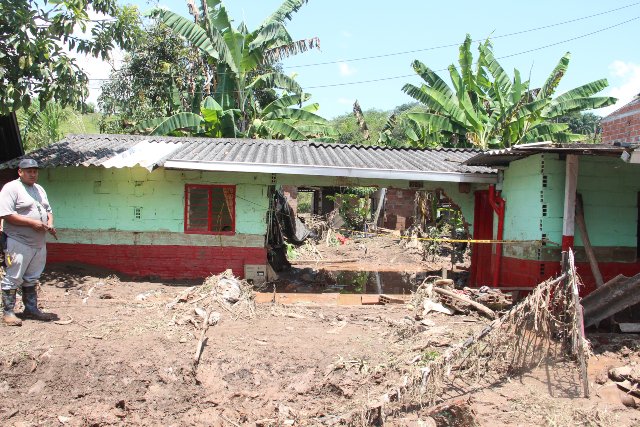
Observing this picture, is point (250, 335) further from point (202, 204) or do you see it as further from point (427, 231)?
point (427, 231)

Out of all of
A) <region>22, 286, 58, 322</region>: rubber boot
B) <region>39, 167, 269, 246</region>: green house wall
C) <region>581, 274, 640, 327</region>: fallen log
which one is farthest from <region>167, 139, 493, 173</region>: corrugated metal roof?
<region>581, 274, 640, 327</region>: fallen log

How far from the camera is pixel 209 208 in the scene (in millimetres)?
11102

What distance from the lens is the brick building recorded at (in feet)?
41.9

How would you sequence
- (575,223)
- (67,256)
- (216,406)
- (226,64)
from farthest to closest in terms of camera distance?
(226,64) → (67,256) → (575,223) → (216,406)

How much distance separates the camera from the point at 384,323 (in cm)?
795

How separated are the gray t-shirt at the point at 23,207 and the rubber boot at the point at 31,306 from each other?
655 mm

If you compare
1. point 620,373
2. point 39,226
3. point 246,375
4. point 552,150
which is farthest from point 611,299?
point 39,226

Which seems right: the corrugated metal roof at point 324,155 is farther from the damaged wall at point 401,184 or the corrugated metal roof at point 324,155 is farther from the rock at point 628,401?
the rock at point 628,401

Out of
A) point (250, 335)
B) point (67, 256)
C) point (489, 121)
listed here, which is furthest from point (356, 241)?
point (250, 335)

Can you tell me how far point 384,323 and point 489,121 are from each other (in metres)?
8.84

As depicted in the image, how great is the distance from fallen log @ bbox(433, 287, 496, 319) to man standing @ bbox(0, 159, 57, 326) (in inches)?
236

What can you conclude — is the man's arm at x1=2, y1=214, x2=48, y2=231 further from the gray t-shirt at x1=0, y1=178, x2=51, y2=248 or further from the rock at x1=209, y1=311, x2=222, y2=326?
the rock at x1=209, y1=311, x2=222, y2=326

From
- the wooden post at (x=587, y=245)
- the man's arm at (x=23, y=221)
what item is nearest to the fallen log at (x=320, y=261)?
the wooden post at (x=587, y=245)

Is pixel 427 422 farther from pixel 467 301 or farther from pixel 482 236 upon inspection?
pixel 482 236
